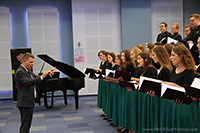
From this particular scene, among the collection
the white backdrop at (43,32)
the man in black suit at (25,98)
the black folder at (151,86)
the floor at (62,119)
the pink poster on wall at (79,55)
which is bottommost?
the floor at (62,119)

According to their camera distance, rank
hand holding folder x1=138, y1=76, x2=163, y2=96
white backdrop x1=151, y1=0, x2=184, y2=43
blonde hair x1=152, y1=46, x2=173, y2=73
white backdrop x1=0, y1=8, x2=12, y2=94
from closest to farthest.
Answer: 1. hand holding folder x1=138, y1=76, x2=163, y2=96
2. blonde hair x1=152, y1=46, x2=173, y2=73
3. white backdrop x1=0, y1=8, x2=12, y2=94
4. white backdrop x1=151, y1=0, x2=184, y2=43

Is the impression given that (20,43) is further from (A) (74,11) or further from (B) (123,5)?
(B) (123,5)

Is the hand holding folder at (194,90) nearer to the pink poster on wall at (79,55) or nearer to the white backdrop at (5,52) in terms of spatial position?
the pink poster on wall at (79,55)

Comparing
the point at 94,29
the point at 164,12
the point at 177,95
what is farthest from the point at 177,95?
the point at 164,12

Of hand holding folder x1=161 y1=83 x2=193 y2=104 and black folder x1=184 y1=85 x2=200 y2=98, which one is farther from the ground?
black folder x1=184 y1=85 x2=200 y2=98

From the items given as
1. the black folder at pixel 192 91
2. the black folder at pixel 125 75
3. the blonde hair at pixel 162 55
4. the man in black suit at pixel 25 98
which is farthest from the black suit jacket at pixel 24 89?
the black folder at pixel 192 91

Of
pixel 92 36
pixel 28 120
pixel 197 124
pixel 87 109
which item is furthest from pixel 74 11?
pixel 197 124

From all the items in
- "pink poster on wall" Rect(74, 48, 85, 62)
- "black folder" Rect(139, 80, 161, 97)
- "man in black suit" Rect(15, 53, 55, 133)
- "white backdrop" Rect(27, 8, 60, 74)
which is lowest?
"man in black suit" Rect(15, 53, 55, 133)

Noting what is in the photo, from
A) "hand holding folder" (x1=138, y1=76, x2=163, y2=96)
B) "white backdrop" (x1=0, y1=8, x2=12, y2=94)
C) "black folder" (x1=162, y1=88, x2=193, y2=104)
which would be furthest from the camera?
"white backdrop" (x1=0, y1=8, x2=12, y2=94)

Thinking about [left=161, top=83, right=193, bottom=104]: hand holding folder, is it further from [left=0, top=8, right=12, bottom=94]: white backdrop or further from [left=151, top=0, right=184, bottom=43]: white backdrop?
[left=0, top=8, right=12, bottom=94]: white backdrop

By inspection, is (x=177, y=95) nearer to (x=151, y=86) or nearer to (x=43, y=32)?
(x=151, y=86)

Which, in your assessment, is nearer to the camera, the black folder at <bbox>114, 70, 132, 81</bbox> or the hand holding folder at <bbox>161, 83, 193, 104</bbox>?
the hand holding folder at <bbox>161, 83, 193, 104</bbox>

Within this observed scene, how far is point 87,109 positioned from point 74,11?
157 inches

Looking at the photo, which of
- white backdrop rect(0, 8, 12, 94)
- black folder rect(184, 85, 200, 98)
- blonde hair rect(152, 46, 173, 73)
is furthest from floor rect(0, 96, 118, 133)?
black folder rect(184, 85, 200, 98)
